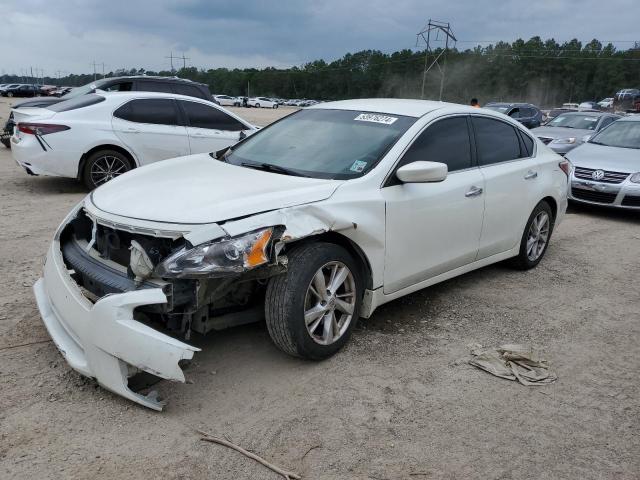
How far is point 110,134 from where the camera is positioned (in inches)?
317

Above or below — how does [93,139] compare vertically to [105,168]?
above

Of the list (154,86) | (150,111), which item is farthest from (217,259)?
(154,86)

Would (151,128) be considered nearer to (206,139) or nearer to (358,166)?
(206,139)

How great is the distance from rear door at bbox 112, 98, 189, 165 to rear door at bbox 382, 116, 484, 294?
5.24 meters

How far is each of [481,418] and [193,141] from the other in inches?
268

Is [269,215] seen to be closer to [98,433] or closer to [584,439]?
[98,433]

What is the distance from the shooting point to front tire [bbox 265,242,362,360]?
319 centimetres

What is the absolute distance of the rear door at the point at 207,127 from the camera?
8.75 meters

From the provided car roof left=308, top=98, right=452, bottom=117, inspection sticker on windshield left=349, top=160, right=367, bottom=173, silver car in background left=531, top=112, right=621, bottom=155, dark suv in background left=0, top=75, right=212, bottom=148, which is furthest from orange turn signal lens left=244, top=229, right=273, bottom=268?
silver car in background left=531, top=112, right=621, bottom=155

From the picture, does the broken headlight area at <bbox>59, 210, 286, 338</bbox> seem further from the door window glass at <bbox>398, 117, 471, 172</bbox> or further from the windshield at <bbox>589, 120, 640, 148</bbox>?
the windshield at <bbox>589, 120, 640, 148</bbox>

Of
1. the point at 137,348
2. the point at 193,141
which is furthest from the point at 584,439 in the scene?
the point at 193,141

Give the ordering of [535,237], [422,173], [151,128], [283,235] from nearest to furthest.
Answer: [283,235] → [422,173] → [535,237] → [151,128]

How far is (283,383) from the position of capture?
330 cm

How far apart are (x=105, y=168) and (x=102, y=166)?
0.05 m
